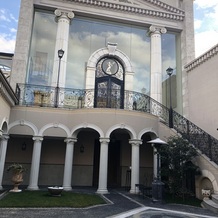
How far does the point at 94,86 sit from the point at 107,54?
264 cm

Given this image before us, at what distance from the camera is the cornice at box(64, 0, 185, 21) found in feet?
54.2

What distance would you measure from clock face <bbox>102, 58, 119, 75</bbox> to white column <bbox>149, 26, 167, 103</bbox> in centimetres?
271

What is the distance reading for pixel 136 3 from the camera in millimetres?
17250

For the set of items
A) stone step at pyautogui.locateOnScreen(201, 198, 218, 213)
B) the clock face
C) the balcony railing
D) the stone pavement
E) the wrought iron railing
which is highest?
the clock face

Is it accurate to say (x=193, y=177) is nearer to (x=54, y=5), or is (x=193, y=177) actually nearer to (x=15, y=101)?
(x=15, y=101)

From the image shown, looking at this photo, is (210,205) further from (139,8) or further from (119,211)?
(139,8)

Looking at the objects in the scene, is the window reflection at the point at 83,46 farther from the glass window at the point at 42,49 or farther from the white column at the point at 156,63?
the white column at the point at 156,63

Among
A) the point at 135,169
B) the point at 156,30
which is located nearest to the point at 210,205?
the point at 135,169

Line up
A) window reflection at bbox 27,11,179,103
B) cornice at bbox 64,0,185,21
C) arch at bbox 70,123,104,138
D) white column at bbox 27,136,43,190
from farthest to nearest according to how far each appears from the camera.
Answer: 1. cornice at bbox 64,0,185,21
2. window reflection at bbox 27,11,179,103
3. arch at bbox 70,123,104,138
4. white column at bbox 27,136,43,190

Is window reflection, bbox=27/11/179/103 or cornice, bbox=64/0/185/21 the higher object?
cornice, bbox=64/0/185/21

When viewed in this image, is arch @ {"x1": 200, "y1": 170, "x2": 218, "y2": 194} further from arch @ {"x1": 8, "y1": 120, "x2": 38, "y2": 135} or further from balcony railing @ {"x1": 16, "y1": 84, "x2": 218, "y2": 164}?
arch @ {"x1": 8, "y1": 120, "x2": 38, "y2": 135}

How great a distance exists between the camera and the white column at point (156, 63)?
16.3m

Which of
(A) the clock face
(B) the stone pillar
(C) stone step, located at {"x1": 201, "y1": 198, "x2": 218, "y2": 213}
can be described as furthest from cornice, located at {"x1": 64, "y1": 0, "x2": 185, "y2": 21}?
(C) stone step, located at {"x1": 201, "y1": 198, "x2": 218, "y2": 213}

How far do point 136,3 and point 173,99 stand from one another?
24.7 feet
